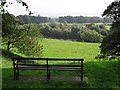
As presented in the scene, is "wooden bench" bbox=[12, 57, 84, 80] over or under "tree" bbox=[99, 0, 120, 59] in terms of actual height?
under

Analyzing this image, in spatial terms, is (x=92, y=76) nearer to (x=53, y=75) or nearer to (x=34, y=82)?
(x=53, y=75)

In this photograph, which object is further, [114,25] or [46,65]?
[114,25]

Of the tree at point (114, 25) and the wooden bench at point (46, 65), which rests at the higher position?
the tree at point (114, 25)

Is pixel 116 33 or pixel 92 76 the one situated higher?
→ pixel 116 33

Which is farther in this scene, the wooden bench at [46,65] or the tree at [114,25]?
the tree at [114,25]

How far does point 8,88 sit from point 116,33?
1117 cm

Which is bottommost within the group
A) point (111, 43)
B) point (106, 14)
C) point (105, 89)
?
point (105, 89)

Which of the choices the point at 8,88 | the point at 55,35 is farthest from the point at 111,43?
the point at 55,35

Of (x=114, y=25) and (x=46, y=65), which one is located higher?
(x=114, y=25)

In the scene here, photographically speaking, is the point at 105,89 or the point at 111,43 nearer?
the point at 105,89

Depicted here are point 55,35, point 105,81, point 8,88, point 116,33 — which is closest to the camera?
point 8,88

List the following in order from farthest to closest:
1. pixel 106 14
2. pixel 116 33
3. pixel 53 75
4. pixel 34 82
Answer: pixel 106 14 → pixel 116 33 → pixel 53 75 → pixel 34 82

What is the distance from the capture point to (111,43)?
2128 cm

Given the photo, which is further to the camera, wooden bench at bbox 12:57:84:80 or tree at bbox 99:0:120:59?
tree at bbox 99:0:120:59
